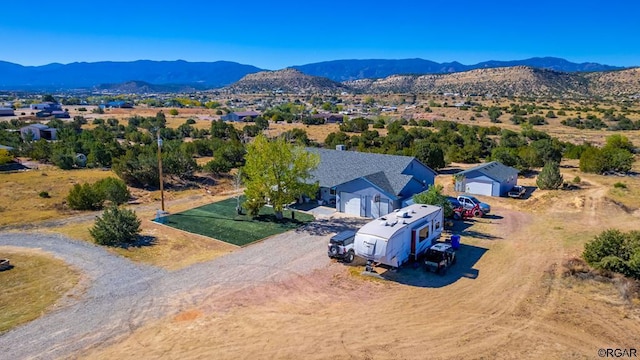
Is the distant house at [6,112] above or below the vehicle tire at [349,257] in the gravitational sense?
above

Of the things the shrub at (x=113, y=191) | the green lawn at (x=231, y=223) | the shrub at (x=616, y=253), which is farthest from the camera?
the shrub at (x=113, y=191)

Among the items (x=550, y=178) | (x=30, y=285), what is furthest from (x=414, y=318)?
(x=550, y=178)

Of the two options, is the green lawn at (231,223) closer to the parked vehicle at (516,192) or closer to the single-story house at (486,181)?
the single-story house at (486,181)

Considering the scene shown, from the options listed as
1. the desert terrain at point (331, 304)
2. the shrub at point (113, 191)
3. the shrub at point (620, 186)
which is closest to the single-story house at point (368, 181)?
the desert terrain at point (331, 304)

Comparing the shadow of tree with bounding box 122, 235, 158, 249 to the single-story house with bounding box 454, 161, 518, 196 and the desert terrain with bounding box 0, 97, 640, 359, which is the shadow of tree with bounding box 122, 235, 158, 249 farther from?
the single-story house with bounding box 454, 161, 518, 196

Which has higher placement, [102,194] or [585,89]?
[585,89]

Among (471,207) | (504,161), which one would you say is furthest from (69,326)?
(504,161)

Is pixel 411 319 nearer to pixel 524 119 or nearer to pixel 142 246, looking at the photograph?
pixel 142 246
